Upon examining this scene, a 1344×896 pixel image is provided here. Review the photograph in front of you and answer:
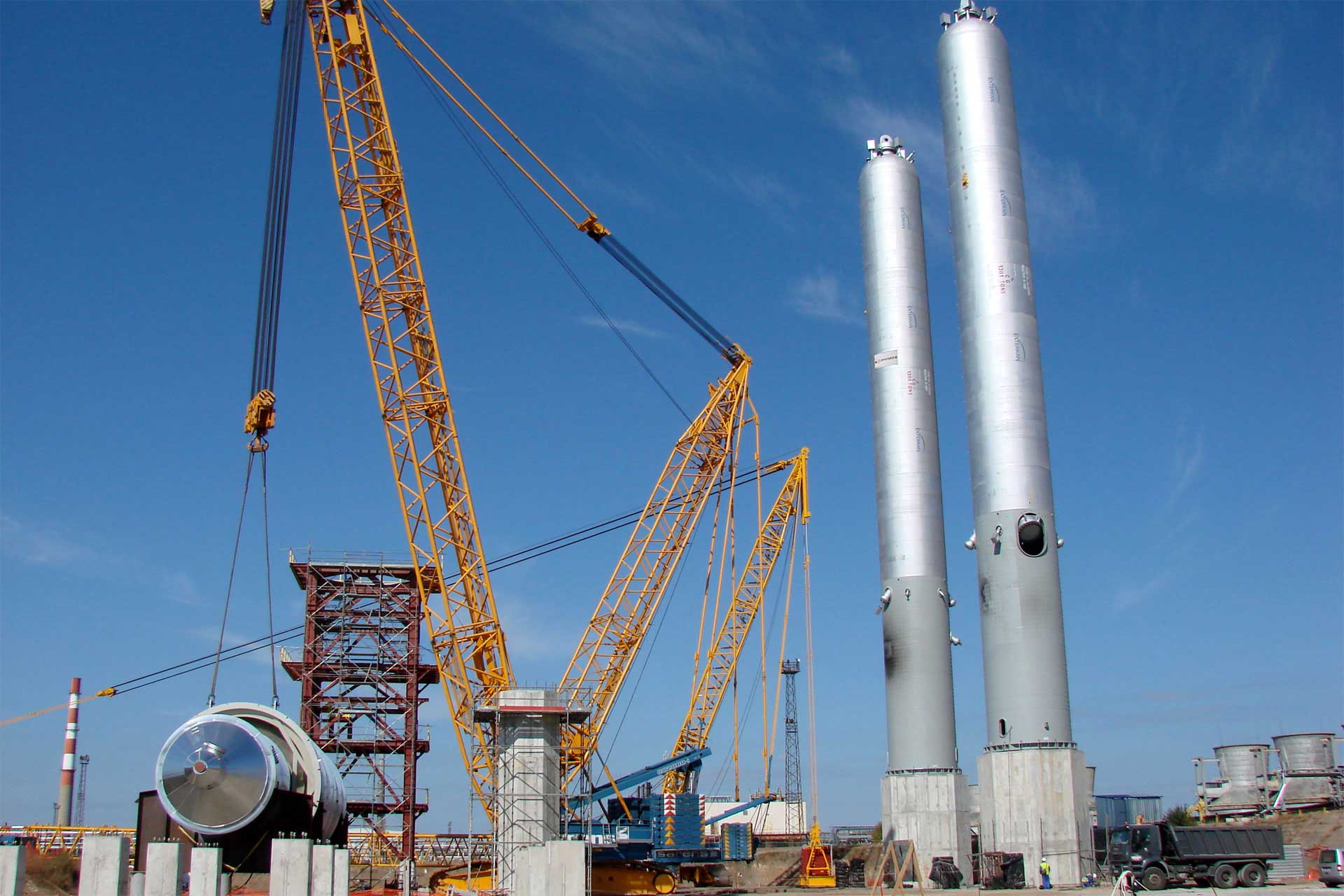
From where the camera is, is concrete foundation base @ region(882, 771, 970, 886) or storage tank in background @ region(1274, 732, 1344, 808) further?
storage tank in background @ region(1274, 732, 1344, 808)

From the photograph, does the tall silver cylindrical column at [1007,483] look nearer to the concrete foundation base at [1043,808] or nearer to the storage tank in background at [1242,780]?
the concrete foundation base at [1043,808]

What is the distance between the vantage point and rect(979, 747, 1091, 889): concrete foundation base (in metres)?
49.9

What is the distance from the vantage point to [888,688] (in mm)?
57844

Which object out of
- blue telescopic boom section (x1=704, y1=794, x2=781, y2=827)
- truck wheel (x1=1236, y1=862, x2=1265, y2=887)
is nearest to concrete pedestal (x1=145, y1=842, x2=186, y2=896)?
truck wheel (x1=1236, y1=862, x2=1265, y2=887)

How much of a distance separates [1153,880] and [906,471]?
67.5 ft

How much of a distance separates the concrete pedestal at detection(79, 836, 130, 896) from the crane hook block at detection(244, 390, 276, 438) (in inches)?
923

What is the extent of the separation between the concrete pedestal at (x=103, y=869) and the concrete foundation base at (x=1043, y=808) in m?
34.0

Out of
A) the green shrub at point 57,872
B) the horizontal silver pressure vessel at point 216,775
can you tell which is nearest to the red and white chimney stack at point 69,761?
the green shrub at point 57,872

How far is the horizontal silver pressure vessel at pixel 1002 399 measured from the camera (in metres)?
51.7

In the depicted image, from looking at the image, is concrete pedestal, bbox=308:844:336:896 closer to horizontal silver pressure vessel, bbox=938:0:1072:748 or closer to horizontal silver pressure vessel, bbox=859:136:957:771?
horizontal silver pressure vessel, bbox=938:0:1072:748

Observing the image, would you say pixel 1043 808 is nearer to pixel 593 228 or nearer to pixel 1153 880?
pixel 1153 880

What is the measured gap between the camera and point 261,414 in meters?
51.1

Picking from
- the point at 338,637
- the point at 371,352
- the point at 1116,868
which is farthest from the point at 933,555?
the point at 338,637

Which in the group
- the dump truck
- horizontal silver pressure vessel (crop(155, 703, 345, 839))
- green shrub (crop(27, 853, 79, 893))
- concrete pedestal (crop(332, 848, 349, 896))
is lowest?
green shrub (crop(27, 853, 79, 893))
